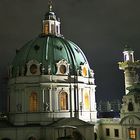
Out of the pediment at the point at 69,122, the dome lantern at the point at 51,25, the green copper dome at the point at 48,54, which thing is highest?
the dome lantern at the point at 51,25

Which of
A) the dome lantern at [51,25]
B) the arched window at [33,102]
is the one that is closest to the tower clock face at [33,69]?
the arched window at [33,102]

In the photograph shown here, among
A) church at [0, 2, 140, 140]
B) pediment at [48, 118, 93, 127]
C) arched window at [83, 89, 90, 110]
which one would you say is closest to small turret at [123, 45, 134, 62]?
church at [0, 2, 140, 140]

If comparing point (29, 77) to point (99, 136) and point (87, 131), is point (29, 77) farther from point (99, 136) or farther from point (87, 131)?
point (99, 136)

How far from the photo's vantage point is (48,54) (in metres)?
53.2

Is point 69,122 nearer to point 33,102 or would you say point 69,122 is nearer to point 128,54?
point 33,102

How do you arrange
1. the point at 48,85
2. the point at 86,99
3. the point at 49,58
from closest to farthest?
the point at 48,85 < the point at 49,58 < the point at 86,99

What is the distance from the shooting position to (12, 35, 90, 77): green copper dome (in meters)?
52.6

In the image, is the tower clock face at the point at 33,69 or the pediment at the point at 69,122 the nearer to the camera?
the pediment at the point at 69,122

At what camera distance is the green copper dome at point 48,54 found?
2072 inches

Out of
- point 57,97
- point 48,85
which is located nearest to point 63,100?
point 57,97

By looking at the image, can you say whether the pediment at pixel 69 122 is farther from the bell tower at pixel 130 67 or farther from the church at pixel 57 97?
the bell tower at pixel 130 67

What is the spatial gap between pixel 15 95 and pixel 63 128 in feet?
32.3

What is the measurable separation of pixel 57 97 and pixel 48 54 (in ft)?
23.5

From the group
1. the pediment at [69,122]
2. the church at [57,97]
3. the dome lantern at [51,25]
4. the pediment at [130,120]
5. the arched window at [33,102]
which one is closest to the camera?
the pediment at [130,120]
